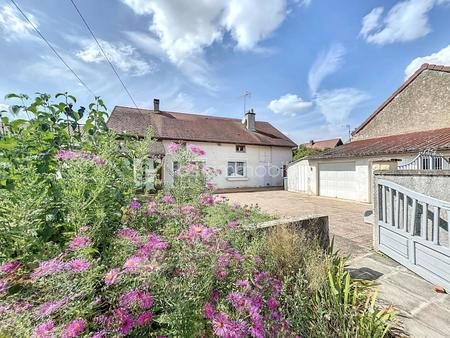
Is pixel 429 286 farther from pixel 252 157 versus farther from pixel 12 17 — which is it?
pixel 252 157

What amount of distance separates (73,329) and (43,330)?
10cm

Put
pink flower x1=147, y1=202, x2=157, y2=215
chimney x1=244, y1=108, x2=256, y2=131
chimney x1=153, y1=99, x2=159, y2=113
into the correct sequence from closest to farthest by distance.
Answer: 1. pink flower x1=147, y1=202, x2=157, y2=215
2. chimney x1=153, y1=99, x2=159, y2=113
3. chimney x1=244, y1=108, x2=256, y2=131

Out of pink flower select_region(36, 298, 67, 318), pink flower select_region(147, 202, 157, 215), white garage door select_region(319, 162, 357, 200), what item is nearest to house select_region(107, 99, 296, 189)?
white garage door select_region(319, 162, 357, 200)

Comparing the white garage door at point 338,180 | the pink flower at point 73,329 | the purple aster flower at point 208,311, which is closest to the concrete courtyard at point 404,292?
the purple aster flower at point 208,311

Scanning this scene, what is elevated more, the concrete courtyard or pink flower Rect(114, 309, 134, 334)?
pink flower Rect(114, 309, 134, 334)

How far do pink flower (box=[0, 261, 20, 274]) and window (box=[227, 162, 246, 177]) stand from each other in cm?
1773

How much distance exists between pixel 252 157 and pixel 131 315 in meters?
19.2

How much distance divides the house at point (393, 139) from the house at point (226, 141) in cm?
534

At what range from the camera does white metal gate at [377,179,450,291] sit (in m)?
2.95

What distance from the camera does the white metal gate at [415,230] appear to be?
9.69ft

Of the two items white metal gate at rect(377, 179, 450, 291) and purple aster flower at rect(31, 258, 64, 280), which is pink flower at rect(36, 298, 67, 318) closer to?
purple aster flower at rect(31, 258, 64, 280)

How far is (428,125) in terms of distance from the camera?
11883mm

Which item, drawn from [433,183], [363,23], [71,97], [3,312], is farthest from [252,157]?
[3,312]

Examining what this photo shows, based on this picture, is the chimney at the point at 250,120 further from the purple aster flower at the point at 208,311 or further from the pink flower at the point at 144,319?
the pink flower at the point at 144,319
